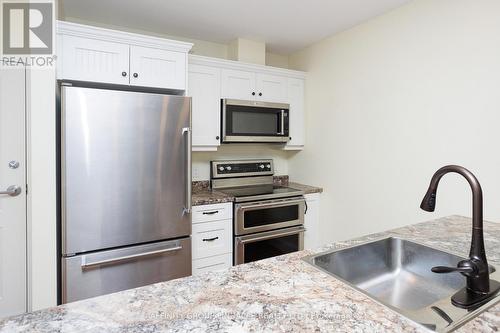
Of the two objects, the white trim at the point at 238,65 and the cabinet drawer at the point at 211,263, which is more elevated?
the white trim at the point at 238,65

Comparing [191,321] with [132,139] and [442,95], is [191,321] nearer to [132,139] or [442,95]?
[132,139]

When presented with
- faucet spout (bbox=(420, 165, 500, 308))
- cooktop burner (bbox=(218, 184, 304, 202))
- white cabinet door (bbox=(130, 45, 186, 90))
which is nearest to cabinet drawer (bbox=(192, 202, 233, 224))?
cooktop burner (bbox=(218, 184, 304, 202))

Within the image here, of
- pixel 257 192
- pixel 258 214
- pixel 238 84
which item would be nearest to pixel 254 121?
pixel 238 84

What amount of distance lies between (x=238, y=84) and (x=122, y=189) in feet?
4.92

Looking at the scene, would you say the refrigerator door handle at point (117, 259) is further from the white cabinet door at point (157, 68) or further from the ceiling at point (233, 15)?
the ceiling at point (233, 15)

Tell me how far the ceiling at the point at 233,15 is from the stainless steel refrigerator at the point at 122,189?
810 mm

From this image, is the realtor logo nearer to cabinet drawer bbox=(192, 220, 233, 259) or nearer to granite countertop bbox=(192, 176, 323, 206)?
granite countertop bbox=(192, 176, 323, 206)

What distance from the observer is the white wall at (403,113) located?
1755 mm

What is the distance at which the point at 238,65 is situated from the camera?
2762 millimetres

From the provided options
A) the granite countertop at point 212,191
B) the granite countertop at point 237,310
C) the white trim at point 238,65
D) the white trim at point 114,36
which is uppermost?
the white trim at point 238,65

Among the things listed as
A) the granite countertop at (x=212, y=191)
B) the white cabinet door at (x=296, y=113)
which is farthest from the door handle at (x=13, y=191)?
the white cabinet door at (x=296, y=113)

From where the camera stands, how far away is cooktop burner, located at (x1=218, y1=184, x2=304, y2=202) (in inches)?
99.1

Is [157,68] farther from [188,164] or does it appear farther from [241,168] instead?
[241,168]

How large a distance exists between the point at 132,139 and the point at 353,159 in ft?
6.11
